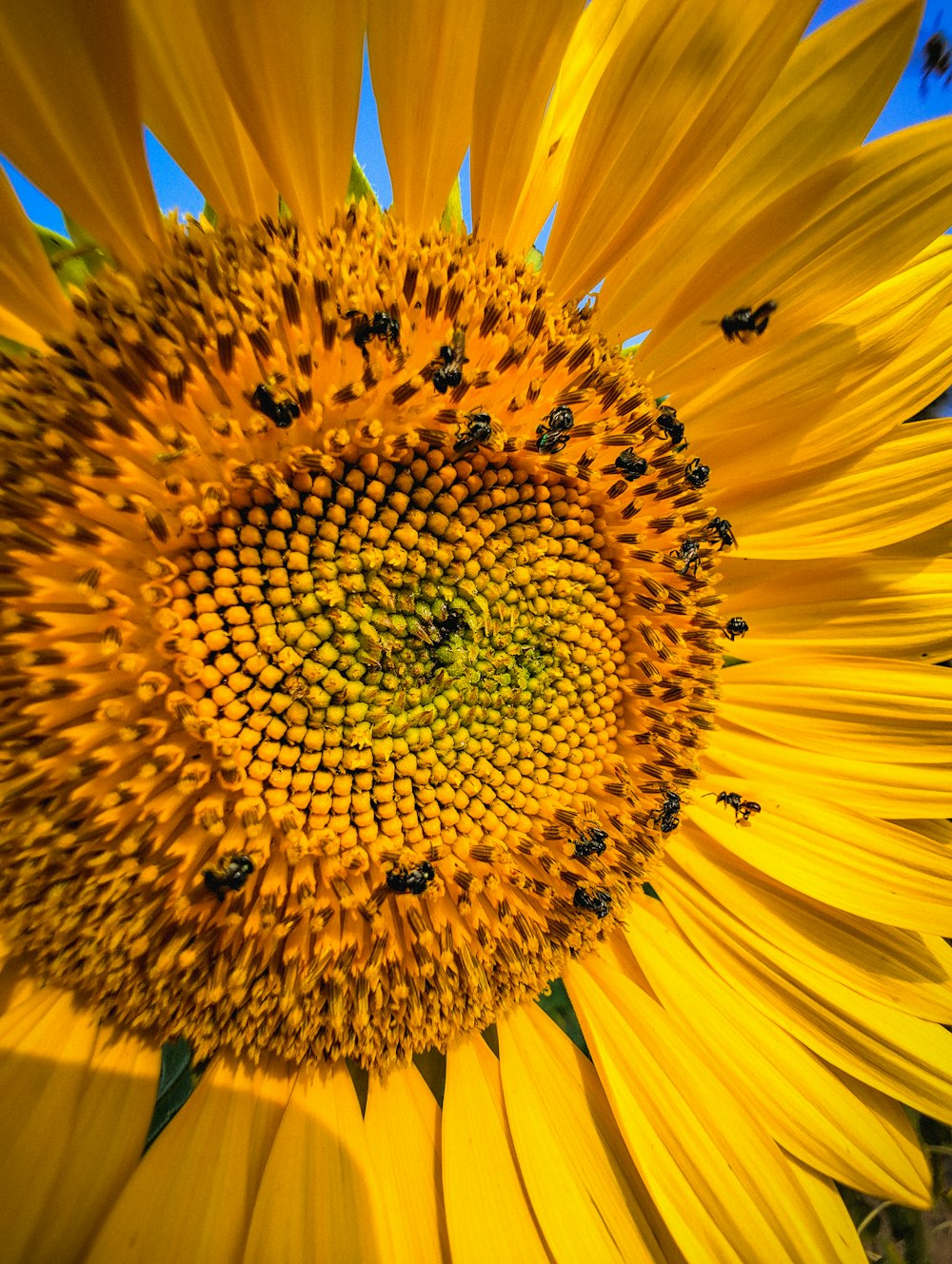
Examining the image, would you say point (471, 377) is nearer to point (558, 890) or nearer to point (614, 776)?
point (614, 776)

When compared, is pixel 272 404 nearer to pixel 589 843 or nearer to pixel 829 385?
pixel 589 843

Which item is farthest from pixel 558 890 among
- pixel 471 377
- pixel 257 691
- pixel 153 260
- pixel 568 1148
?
pixel 153 260

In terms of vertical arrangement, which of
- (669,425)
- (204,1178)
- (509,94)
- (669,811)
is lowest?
(204,1178)

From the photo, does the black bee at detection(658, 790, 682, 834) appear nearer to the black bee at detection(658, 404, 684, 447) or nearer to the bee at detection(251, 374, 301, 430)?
the black bee at detection(658, 404, 684, 447)

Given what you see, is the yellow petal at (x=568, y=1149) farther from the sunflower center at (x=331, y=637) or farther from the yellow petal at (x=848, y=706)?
the yellow petal at (x=848, y=706)

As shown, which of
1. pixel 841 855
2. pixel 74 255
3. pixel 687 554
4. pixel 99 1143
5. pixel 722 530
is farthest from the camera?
pixel 841 855

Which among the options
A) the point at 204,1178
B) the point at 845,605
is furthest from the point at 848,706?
the point at 204,1178

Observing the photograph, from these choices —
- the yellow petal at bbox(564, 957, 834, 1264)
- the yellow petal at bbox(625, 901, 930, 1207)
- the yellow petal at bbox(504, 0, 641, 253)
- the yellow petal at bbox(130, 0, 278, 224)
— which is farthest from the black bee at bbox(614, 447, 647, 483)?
the yellow petal at bbox(564, 957, 834, 1264)
